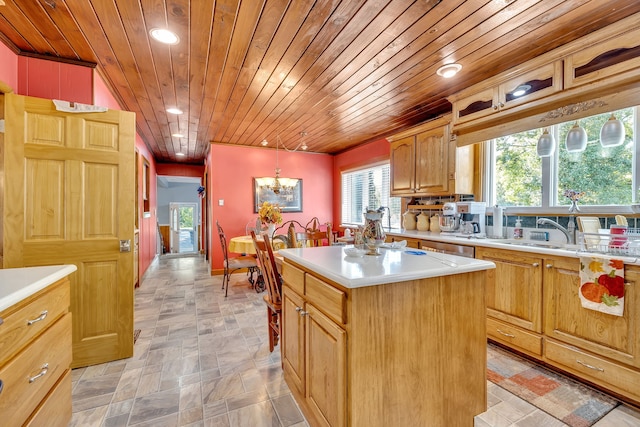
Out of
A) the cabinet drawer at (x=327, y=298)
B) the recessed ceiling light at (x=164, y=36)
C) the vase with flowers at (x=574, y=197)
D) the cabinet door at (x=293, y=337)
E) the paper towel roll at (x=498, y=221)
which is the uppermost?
the recessed ceiling light at (x=164, y=36)

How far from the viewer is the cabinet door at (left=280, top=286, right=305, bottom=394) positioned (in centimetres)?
159

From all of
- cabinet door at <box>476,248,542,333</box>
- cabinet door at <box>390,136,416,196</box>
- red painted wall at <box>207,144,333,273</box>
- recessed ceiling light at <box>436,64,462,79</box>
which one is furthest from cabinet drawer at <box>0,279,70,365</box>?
red painted wall at <box>207,144,333,273</box>

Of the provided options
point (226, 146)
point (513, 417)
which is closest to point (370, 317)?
point (513, 417)

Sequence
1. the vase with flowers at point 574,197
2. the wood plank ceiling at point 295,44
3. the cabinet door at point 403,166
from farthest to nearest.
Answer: the cabinet door at point 403,166 → the vase with flowers at point 574,197 → the wood plank ceiling at point 295,44

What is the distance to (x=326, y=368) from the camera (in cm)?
131

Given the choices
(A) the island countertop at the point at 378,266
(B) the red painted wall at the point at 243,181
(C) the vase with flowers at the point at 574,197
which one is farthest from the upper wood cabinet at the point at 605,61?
(B) the red painted wall at the point at 243,181

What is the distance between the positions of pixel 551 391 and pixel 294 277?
6.07 ft

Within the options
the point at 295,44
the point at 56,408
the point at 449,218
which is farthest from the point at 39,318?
the point at 449,218

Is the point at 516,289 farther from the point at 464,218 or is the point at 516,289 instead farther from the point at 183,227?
the point at 183,227

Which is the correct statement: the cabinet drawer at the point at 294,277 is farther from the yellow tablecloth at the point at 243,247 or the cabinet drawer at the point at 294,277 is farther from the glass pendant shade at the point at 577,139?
the glass pendant shade at the point at 577,139

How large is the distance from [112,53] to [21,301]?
6.53 ft

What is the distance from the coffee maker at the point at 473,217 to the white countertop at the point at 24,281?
3.26 meters

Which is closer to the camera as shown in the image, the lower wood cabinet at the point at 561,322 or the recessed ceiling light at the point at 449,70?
the lower wood cabinet at the point at 561,322

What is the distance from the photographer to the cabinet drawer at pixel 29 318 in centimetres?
101
